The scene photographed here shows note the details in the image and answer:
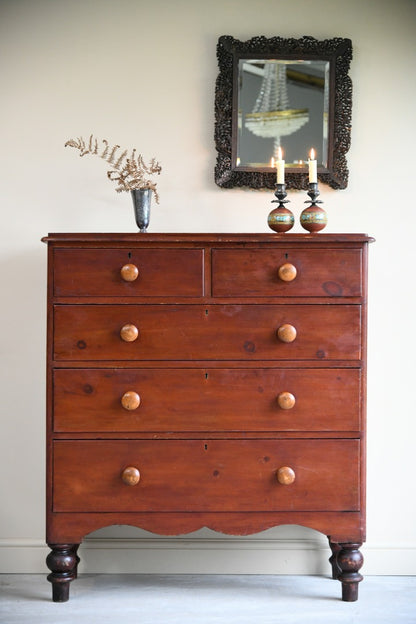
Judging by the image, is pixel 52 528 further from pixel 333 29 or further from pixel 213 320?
pixel 333 29

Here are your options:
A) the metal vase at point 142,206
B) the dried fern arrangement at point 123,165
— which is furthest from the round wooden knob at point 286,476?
the dried fern arrangement at point 123,165

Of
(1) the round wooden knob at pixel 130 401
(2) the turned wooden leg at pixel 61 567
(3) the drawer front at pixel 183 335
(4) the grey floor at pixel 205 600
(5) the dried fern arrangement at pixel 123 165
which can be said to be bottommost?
(4) the grey floor at pixel 205 600

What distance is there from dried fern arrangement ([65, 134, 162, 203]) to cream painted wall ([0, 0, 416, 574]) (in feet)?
0.18

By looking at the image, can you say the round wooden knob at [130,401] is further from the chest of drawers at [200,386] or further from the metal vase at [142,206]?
the metal vase at [142,206]

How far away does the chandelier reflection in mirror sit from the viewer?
106 inches

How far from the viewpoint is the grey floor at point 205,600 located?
7.19 feet

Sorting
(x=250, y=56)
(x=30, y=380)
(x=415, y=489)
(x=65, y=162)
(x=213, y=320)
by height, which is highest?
(x=250, y=56)

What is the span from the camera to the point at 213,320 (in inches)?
86.6

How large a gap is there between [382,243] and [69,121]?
139 centimetres

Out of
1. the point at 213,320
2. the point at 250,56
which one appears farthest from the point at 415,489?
the point at 250,56

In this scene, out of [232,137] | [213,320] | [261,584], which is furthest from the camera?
[232,137]

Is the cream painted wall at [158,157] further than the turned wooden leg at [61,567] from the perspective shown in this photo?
Yes

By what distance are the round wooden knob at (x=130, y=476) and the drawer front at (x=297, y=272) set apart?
67cm

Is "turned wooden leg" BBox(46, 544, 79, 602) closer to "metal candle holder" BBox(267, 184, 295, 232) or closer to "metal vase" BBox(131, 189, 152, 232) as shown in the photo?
"metal vase" BBox(131, 189, 152, 232)
